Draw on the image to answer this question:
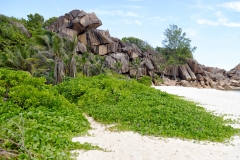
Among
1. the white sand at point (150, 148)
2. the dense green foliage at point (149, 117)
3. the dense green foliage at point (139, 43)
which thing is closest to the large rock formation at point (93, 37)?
the dense green foliage at point (139, 43)

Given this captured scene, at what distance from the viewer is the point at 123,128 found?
9.66 m

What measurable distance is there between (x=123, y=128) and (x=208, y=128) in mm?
3826

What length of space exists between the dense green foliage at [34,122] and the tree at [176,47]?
51767 mm

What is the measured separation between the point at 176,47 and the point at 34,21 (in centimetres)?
3917

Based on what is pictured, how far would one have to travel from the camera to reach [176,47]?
6256 cm

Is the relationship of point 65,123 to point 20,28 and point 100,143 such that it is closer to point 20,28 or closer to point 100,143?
point 100,143

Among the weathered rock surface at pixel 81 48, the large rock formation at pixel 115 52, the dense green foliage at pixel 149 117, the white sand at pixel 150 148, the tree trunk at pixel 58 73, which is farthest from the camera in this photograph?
the large rock formation at pixel 115 52

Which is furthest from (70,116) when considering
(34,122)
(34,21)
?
(34,21)

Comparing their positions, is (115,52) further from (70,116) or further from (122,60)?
(70,116)

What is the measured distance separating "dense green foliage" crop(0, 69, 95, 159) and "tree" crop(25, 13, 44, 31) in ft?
141

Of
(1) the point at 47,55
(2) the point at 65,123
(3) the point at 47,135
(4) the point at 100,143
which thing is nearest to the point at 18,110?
(2) the point at 65,123

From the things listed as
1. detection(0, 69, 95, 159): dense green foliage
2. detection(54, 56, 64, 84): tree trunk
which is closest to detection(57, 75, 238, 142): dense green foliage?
detection(0, 69, 95, 159): dense green foliage

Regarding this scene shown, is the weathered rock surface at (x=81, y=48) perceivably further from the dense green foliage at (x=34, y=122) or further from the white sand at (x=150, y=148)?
the white sand at (x=150, y=148)

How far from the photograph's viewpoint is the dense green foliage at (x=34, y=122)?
18.6 feet
